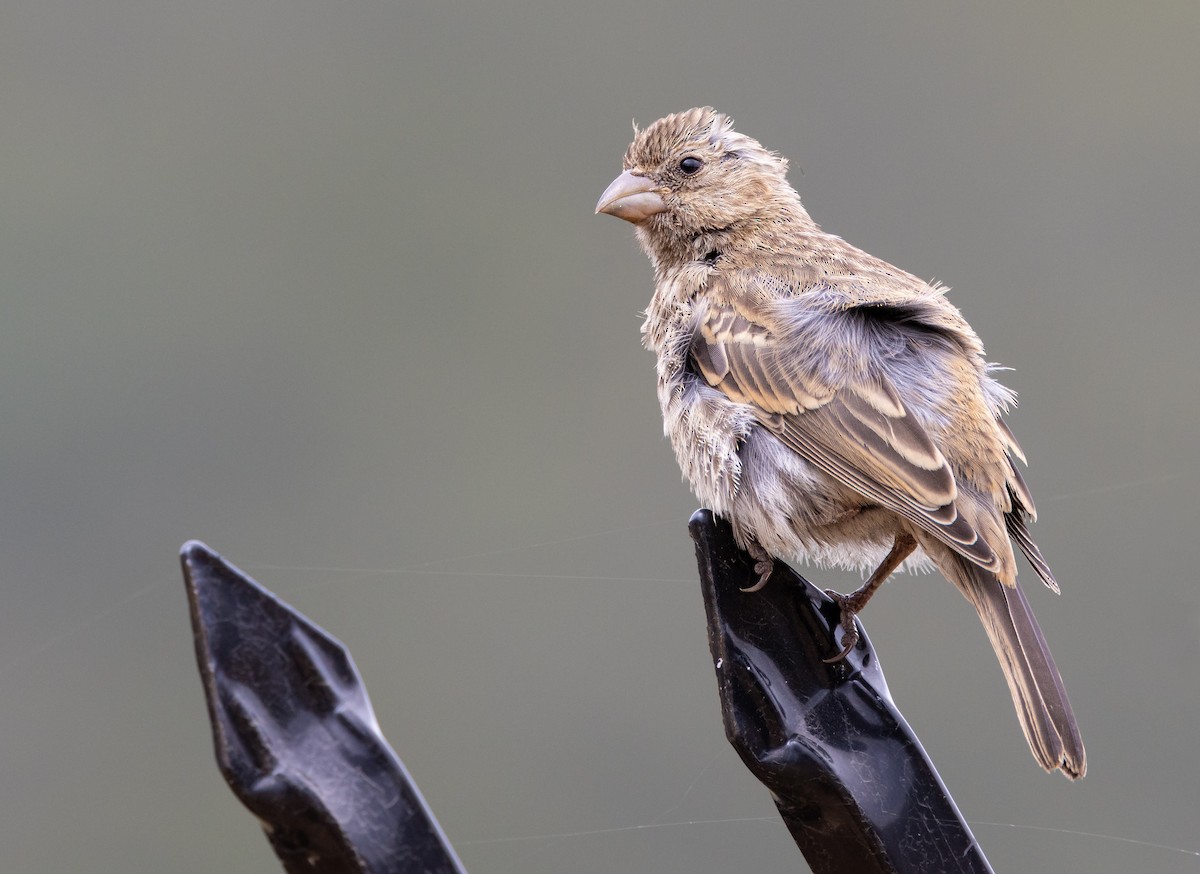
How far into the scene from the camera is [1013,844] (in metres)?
6.05

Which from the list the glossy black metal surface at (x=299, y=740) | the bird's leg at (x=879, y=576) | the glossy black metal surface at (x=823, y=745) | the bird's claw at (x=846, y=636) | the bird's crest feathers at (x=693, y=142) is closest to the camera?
the glossy black metal surface at (x=299, y=740)

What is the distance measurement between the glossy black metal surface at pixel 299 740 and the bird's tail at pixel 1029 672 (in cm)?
118

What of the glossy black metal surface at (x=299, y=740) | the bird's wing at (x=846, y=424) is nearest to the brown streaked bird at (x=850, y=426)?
the bird's wing at (x=846, y=424)

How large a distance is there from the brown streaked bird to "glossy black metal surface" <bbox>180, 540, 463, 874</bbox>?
3.84ft

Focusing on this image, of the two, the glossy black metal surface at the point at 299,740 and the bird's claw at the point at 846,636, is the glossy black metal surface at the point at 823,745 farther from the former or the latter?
the glossy black metal surface at the point at 299,740

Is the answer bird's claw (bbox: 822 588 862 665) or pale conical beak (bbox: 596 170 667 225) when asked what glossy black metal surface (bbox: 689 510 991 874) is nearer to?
bird's claw (bbox: 822 588 862 665)

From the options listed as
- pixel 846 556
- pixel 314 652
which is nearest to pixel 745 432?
pixel 846 556

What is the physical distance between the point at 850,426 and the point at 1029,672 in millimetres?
671

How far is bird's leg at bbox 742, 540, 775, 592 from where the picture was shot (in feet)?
6.45

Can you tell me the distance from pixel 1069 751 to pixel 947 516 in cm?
54

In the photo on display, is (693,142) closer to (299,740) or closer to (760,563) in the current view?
(760,563)

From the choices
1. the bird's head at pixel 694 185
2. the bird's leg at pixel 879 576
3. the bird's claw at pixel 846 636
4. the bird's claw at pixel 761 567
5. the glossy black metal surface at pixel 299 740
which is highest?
the bird's head at pixel 694 185

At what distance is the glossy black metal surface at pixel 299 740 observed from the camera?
1344mm

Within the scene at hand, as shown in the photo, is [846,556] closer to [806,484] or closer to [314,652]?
[806,484]
